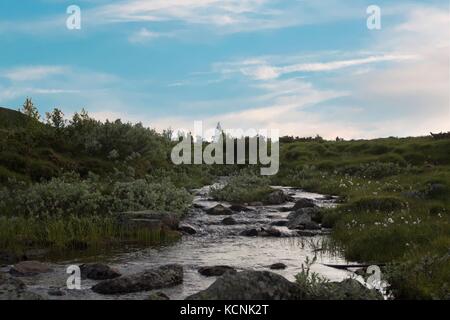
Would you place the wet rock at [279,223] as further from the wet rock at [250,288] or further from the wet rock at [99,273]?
the wet rock at [250,288]

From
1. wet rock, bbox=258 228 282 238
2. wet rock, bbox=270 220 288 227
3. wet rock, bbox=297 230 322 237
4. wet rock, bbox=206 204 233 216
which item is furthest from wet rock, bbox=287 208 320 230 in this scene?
wet rock, bbox=206 204 233 216

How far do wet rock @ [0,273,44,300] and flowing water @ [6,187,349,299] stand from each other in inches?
20.5

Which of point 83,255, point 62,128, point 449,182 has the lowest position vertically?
point 83,255

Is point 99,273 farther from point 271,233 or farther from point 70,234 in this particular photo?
point 271,233

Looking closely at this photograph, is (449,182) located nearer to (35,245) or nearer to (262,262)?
(262,262)

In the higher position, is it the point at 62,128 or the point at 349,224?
the point at 62,128

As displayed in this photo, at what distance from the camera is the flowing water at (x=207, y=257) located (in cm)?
1286

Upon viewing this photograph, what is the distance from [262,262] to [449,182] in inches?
543

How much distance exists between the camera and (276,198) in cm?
2997

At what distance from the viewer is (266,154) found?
5947 centimetres

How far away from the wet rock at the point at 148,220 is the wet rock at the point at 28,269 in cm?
549

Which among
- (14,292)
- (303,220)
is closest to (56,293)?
(14,292)

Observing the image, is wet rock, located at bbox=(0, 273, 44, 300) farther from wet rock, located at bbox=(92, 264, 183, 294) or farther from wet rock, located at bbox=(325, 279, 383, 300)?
wet rock, located at bbox=(325, 279, 383, 300)
